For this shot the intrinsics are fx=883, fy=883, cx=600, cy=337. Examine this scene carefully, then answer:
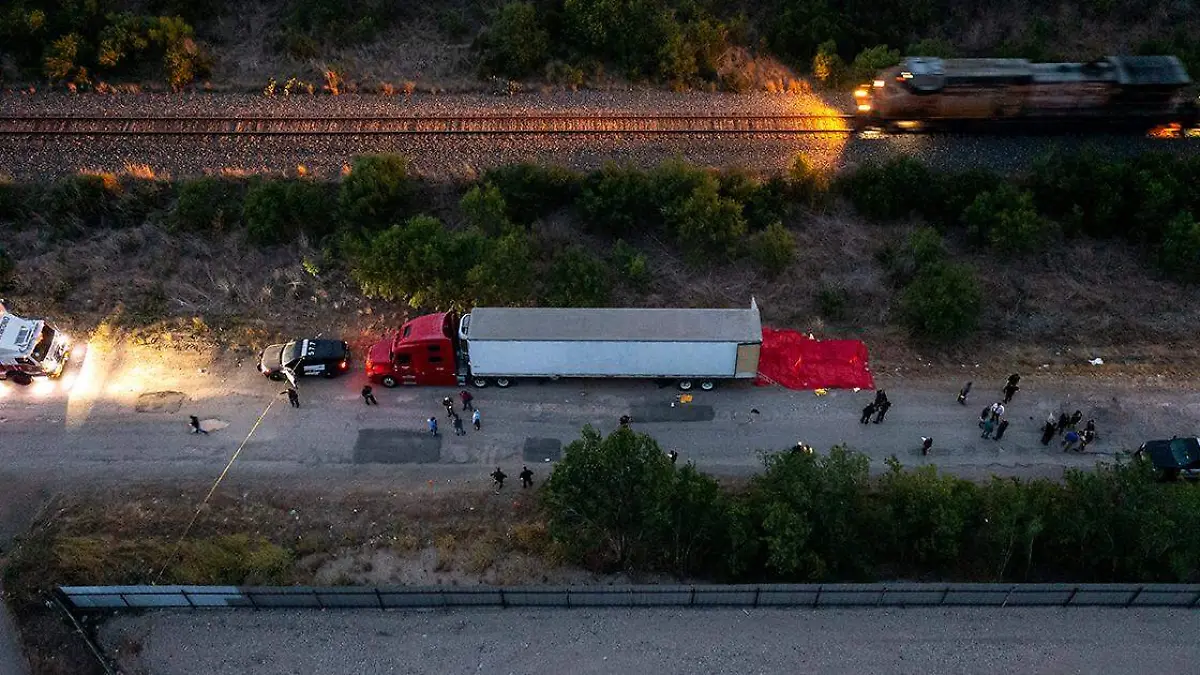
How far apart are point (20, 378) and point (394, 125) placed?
53.0 ft

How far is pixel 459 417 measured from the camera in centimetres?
2755

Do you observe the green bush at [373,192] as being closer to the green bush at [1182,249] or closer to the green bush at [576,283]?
the green bush at [576,283]

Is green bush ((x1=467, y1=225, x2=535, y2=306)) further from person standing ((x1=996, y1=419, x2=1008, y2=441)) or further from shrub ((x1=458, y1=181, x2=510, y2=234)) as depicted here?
person standing ((x1=996, y1=419, x2=1008, y2=441))

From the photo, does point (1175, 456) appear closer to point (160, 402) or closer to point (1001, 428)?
point (1001, 428)

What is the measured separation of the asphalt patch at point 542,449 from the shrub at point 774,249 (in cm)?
1052

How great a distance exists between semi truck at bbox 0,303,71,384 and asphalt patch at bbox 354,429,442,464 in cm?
1075

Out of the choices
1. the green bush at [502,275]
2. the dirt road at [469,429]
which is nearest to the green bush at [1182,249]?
the dirt road at [469,429]

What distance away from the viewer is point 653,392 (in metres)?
28.5

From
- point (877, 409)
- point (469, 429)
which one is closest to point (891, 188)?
point (877, 409)

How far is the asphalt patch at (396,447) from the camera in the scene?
2669cm

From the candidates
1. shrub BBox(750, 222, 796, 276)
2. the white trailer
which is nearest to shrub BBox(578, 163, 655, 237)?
shrub BBox(750, 222, 796, 276)

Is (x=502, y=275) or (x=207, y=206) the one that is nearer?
(x=502, y=275)

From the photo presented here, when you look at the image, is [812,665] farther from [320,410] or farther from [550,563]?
[320,410]

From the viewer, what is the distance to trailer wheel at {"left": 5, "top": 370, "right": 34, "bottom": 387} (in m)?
28.4
